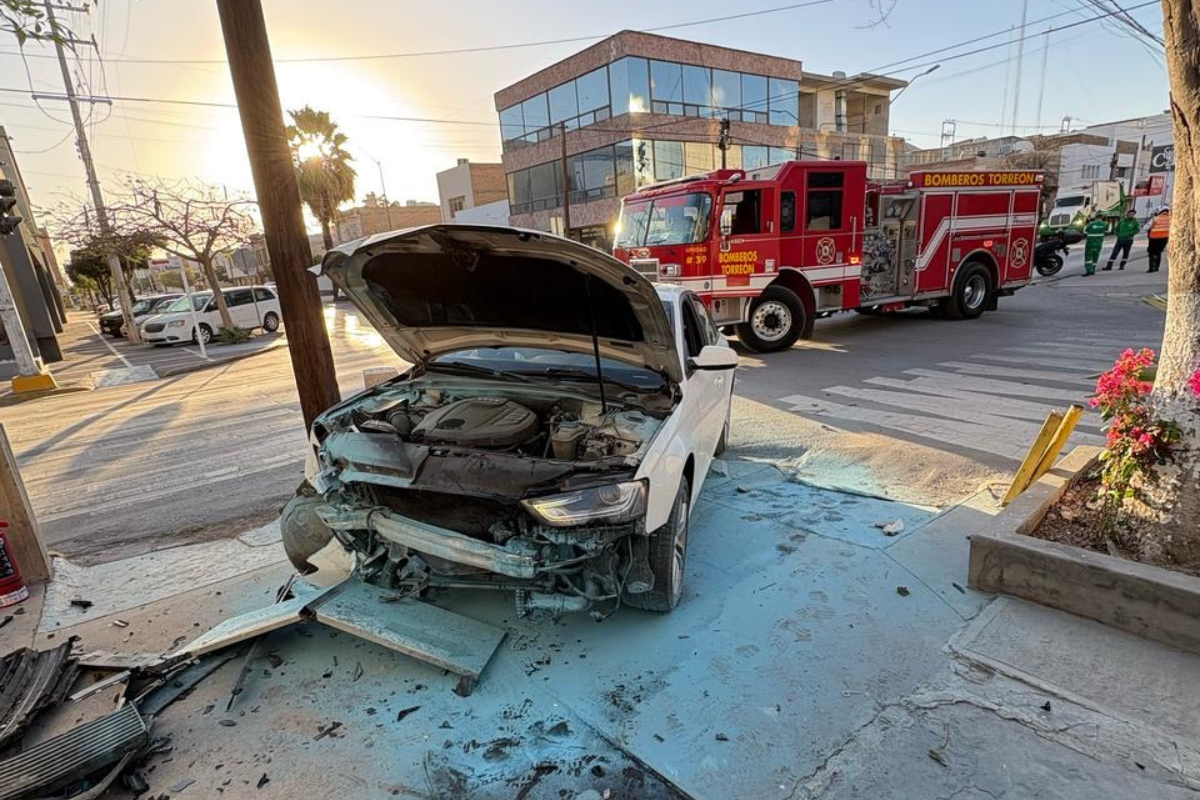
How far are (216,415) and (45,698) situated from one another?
23.9ft

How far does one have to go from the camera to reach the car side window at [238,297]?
2055 centimetres

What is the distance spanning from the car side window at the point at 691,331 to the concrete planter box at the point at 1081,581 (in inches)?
77.6

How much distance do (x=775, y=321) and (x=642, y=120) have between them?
69.5 ft

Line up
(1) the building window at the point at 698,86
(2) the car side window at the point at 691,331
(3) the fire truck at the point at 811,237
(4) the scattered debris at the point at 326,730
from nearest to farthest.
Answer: (4) the scattered debris at the point at 326,730 < (2) the car side window at the point at 691,331 < (3) the fire truck at the point at 811,237 < (1) the building window at the point at 698,86

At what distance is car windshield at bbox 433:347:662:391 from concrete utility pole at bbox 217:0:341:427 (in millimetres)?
908

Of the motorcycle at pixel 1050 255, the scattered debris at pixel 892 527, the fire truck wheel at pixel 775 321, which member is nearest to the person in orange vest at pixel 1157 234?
the motorcycle at pixel 1050 255

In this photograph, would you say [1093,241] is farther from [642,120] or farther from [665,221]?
[642,120]

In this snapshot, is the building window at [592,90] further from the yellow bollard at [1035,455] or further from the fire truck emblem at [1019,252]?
the yellow bollard at [1035,455]

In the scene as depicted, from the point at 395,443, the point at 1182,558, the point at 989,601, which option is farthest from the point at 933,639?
the point at 395,443

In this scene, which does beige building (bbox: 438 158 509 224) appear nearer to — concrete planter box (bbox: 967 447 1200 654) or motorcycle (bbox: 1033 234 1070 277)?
motorcycle (bbox: 1033 234 1070 277)

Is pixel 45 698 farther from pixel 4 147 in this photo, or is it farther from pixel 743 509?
pixel 4 147

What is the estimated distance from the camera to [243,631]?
295cm

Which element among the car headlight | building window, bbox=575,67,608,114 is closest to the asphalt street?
the car headlight

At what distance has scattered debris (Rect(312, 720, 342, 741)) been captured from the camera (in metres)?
2.50
